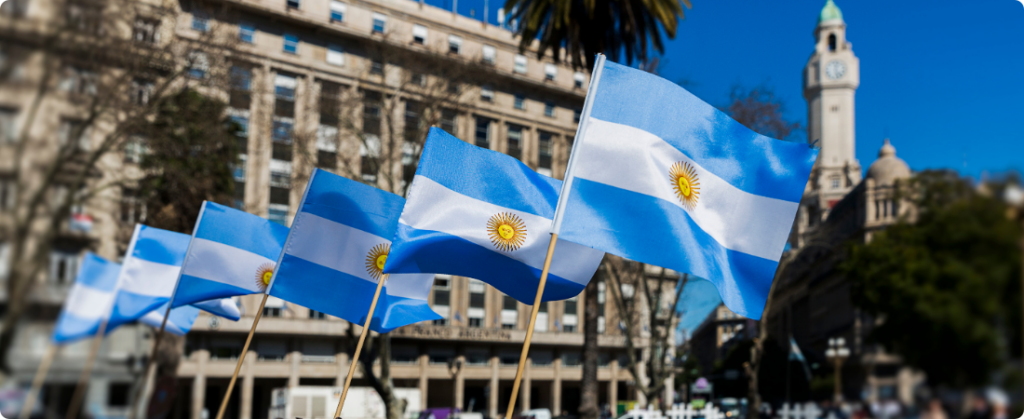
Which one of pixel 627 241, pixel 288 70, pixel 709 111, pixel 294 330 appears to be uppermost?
pixel 288 70

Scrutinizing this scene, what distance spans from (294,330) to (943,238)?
1792 inches

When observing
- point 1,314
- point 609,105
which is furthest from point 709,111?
point 1,314

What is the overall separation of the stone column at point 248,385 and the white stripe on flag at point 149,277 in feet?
115

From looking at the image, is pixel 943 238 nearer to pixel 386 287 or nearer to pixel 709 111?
pixel 709 111

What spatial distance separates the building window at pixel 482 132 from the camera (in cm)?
5341

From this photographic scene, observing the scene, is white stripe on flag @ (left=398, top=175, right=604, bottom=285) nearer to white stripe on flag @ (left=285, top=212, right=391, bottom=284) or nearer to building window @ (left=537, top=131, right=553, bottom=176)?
white stripe on flag @ (left=285, top=212, right=391, bottom=284)

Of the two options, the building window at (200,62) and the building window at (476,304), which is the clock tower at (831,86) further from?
the building window at (200,62)

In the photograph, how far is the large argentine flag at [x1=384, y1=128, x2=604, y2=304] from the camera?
8.24 m

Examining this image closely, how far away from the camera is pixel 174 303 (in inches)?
411

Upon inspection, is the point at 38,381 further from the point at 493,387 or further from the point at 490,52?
the point at 490,52

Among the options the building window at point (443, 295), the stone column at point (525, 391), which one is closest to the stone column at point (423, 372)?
the building window at point (443, 295)

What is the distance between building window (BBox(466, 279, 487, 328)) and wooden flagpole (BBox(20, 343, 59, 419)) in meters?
49.9

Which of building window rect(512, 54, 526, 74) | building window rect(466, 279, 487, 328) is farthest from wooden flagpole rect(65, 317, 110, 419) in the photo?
building window rect(512, 54, 526, 74)

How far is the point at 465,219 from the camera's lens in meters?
8.32
